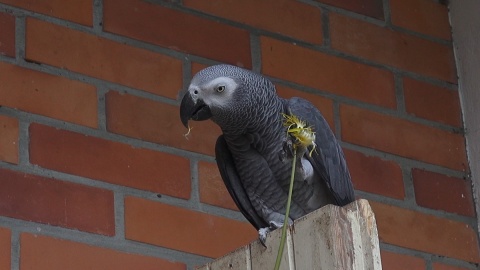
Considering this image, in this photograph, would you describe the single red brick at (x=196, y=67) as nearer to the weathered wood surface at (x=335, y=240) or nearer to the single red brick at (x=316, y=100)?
the single red brick at (x=316, y=100)

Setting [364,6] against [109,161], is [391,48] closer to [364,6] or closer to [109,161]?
[364,6]

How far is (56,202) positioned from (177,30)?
48 cm

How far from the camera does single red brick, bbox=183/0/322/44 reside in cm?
233

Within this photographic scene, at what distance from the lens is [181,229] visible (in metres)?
2.08

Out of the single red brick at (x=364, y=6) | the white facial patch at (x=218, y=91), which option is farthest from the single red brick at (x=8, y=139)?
the single red brick at (x=364, y=6)

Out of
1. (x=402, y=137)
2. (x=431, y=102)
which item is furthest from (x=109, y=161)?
(x=431, y=102)

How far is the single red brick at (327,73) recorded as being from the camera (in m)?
2.35

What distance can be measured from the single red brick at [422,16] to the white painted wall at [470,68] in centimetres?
3

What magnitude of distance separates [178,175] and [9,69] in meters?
0.37

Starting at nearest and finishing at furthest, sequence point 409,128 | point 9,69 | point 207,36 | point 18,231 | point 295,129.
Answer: point 295,129, point 18,231, point 9,69, point 207,36, point 409,128

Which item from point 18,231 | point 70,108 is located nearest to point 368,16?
point 70,108

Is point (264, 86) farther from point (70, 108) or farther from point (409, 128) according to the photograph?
point (409, 128)

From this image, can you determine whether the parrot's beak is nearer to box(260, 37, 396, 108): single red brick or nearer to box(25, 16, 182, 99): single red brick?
box(25, 16, 182, 99): single red brick

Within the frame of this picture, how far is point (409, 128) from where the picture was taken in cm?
246
